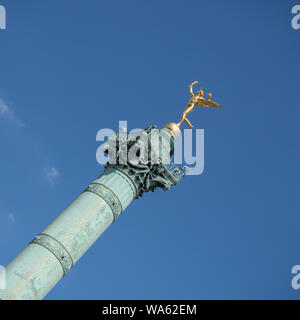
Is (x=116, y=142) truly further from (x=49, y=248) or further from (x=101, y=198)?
(x=49, y=248)

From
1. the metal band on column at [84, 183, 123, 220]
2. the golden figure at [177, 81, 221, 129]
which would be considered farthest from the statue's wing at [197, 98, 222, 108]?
the metal band on column at [84, 183, 123, 220]

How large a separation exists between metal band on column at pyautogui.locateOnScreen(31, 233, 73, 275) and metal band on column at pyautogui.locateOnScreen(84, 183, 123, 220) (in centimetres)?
329

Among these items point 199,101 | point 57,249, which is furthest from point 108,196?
point 199,101

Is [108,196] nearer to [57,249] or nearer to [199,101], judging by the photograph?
[57,249]

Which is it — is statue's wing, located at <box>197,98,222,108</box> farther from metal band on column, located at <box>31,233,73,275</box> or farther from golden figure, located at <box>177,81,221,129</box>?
metal band on column, located at <box>31,233,73,275</box>

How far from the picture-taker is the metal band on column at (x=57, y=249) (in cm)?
1862

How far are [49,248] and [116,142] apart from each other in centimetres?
735

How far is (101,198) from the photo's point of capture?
20.9m

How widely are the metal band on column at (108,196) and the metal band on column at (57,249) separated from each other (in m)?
3.29

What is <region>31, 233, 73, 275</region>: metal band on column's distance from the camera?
18625mm

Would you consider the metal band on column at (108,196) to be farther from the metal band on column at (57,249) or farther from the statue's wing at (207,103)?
the statue's wing at (207,103)

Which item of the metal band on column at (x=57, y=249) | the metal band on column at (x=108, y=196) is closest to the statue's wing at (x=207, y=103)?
the metal band on column at (x=108, y=196)

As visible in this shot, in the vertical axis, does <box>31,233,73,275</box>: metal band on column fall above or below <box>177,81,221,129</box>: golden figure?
below
